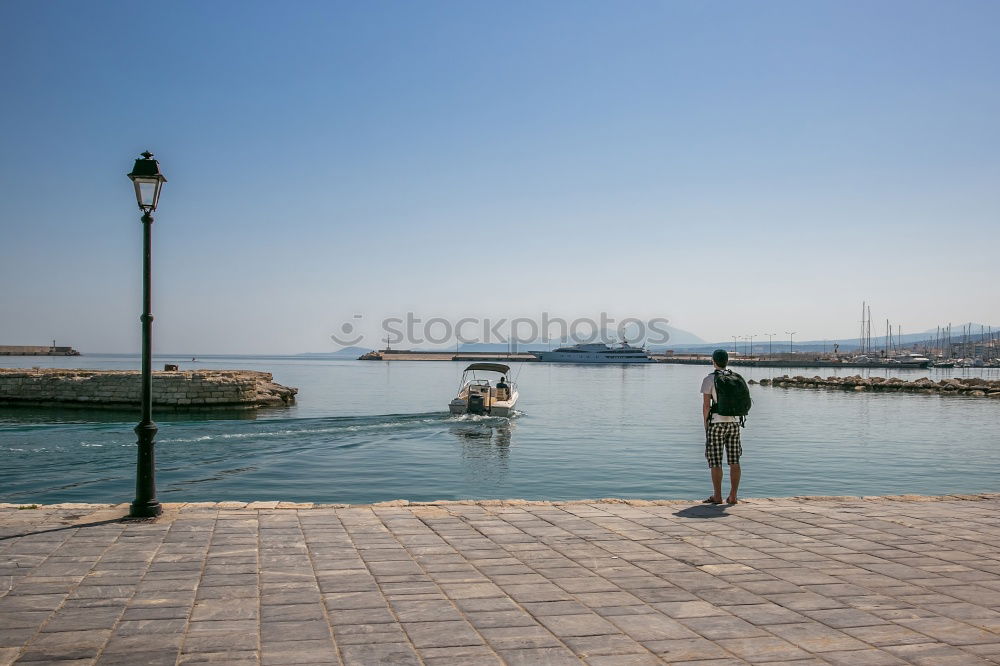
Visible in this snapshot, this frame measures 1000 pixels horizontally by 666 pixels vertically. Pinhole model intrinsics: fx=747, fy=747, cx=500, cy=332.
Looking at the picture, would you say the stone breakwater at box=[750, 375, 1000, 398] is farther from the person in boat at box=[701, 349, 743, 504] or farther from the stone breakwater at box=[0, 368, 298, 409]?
the person in boat at box=[701, 349, 743, 504]

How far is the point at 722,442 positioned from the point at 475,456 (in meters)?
13.3

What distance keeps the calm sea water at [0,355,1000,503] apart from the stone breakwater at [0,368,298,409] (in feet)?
5.45

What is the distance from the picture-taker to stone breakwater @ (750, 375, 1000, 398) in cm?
5975

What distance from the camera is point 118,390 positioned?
35750 mm

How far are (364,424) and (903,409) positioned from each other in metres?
32.2

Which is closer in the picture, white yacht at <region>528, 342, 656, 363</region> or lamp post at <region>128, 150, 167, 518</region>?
lamp post at <region>128, 150, 167, 518</region>

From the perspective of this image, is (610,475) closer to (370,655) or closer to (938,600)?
(938,600)

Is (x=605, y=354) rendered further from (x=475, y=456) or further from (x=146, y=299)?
(x=146, y=299)

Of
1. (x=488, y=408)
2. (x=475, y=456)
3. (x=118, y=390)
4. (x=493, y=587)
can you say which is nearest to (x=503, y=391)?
(x=488, y=408)

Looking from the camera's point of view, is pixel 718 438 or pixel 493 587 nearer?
pixel 493 587

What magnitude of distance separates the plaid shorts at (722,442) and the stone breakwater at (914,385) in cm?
5788

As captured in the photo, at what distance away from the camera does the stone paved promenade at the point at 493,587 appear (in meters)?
4.18

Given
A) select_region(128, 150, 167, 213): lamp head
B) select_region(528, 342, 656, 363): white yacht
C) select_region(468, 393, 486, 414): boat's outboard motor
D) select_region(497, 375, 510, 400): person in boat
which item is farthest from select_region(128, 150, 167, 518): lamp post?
select_region(528, 342, 656, 363): white yacht

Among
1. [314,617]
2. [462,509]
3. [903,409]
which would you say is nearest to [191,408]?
[462,509]
